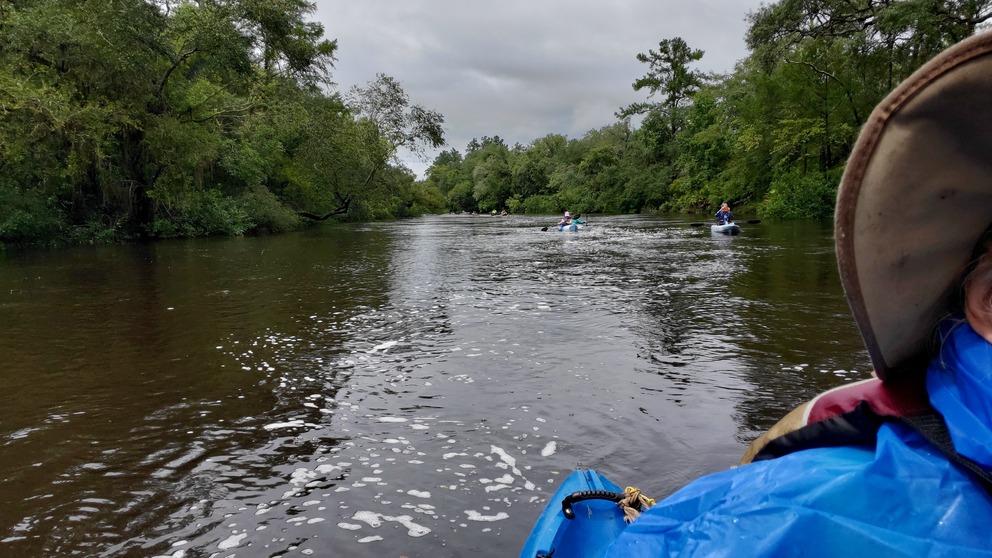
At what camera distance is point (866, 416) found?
121cm

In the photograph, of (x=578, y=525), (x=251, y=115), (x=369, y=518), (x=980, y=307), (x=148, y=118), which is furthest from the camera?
(x=251, y=115)

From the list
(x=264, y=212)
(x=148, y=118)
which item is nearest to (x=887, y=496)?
(x=148, y=118)

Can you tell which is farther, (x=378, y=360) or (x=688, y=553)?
(x=378, y=360)

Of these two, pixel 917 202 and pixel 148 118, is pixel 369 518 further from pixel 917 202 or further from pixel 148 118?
pixel 148 118

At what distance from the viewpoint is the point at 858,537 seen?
1.00 metres

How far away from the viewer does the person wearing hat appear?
1.00m

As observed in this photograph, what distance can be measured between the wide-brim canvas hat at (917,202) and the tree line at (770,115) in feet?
36.3

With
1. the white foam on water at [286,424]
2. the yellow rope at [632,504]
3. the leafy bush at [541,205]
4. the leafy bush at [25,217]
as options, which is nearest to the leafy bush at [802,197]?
the white foam on water at [286,424]

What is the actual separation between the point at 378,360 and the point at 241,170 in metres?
27.3

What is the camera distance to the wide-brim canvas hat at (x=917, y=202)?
40.0 inches

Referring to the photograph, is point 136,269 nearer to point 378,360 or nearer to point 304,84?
point 378,360

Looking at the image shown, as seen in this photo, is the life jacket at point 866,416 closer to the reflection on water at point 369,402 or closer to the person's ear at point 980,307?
the person's ear at point 980,307

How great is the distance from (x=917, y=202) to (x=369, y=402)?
4551 mm

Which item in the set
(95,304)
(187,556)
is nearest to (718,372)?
(187,556)
